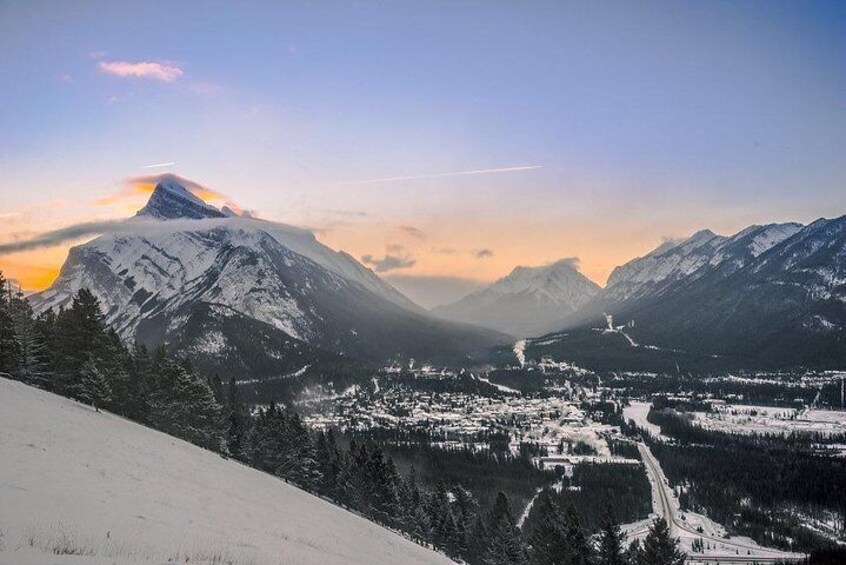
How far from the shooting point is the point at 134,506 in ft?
74.3

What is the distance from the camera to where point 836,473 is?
150 metres

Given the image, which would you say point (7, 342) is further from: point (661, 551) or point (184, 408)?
point (661, 551)

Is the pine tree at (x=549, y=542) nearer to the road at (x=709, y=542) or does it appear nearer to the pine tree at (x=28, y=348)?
the road at (x=709, y=542)

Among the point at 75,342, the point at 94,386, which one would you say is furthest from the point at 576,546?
the point at 75,342

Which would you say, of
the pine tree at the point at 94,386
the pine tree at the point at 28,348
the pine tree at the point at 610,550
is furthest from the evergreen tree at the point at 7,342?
the pine tree at the point at 610,550

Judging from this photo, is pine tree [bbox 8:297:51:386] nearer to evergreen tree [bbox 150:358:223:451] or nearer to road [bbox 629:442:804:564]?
evergreen tree [bbox 150:358:223:451]

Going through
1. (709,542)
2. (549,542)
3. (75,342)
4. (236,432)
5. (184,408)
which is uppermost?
(75,342)

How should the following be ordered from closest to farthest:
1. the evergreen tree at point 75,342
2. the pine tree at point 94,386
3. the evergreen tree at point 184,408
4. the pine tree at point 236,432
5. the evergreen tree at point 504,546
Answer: the pine tree at point 94,386
the evergreen tree at point 75,342
the evergreen tree at point 504,546
the evergreen tree at point 184,408
the pine tree at point 236,432

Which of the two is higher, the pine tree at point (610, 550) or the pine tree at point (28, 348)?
the pine tree at point (28, 348)

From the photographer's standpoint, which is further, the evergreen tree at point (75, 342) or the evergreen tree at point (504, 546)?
the evergreen tree at point (504, 546)

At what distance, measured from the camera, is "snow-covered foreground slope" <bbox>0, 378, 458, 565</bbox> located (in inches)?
640

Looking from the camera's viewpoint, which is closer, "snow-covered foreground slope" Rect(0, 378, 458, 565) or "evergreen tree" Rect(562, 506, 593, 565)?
"snow-covered foreground slope" Rect(0, 378, 458, 565)

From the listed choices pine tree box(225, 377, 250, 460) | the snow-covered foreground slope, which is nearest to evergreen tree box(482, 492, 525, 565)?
the snow-covered foreground slope

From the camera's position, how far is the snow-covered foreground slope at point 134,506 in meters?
16.3
